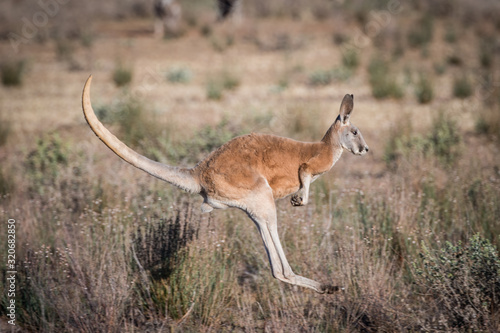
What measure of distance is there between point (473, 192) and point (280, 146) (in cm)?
315

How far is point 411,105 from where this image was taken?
1287 centimetres

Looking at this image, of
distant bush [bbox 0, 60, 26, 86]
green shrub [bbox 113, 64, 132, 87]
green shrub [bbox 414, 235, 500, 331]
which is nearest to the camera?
green shrub [bbox 414, 235, 500, 331]

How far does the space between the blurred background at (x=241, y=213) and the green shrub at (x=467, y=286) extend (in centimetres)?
2

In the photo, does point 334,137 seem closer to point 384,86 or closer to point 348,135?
point 348,135

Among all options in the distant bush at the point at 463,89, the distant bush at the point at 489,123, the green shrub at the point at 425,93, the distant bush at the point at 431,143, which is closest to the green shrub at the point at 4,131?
the distant bush at the point at 431,143

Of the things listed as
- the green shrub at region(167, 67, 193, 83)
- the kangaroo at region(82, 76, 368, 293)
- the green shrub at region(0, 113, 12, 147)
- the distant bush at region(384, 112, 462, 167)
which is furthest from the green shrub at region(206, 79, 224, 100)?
the kangaroo at region(82, 76, 368, 293)

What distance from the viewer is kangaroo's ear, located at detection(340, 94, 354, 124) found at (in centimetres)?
378

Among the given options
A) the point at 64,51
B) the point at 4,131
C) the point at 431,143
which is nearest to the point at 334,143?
the point at 431,143

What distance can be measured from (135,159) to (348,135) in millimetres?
1524

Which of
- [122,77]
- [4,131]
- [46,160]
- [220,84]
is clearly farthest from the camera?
[122,77]

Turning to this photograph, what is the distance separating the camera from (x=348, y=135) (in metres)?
3.88

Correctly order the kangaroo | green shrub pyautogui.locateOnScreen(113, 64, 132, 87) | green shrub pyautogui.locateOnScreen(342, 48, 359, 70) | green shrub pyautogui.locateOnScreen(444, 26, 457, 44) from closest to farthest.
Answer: the kangaroo < green shrub pyautogui.locateOnScreen(113, 64, 132, 87) < green shrub pyautogui.locateOnScreen(342, 48, 359, 70) < green shrub pyautogui.locateOnScreen(444, 26, 457, 44)

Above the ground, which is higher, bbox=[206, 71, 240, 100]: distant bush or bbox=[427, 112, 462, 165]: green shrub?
bbox=[206, 71, 240, 100]: distant bush

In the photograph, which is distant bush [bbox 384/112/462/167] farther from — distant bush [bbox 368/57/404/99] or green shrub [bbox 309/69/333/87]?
green shrub [bbox 309/69/333/87]
